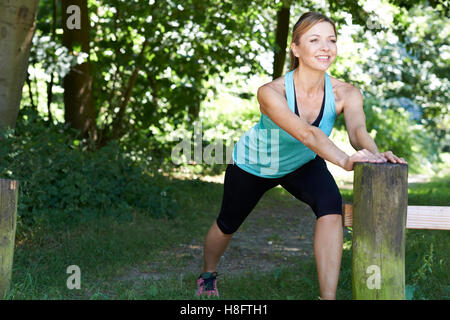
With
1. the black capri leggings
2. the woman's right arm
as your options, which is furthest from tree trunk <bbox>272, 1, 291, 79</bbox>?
the woman's right arm

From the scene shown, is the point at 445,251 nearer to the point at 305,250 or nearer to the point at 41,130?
the point at 305,250

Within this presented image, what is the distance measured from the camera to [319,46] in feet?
11.1

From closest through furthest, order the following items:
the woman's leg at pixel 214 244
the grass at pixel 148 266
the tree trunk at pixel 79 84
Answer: the woman's leg at pixel 214 244 → the grass at pixel 148 266 → the tree trunk at pixel 79 84

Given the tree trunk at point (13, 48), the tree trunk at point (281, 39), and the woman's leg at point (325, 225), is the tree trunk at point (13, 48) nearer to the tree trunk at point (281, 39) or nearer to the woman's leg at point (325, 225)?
the woman's leg at point (325, 225)

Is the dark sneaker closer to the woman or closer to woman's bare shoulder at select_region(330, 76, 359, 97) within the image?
the woman

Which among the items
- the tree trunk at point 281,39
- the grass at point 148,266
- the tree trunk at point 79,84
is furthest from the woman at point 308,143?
the tree trunk at point 281,39

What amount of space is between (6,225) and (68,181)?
333 centimetres

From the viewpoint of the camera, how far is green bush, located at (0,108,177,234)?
608 cm

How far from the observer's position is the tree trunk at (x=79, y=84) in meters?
8.23

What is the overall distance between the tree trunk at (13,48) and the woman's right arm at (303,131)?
3828 mm

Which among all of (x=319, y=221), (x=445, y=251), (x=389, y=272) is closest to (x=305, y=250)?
(x=445, y=251)

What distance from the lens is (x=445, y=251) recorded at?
5.12 meters

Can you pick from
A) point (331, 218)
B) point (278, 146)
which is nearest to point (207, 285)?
point (278, 146)

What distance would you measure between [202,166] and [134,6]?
3.63 metres
